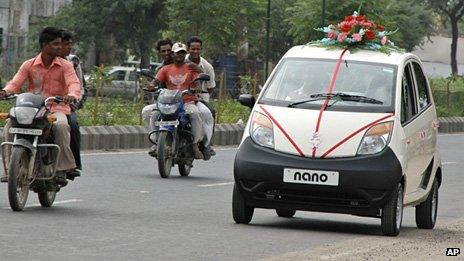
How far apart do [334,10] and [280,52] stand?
2908 centimetres

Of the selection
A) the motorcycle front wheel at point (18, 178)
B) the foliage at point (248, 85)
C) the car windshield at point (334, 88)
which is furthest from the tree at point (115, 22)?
the motorcycle front wheel at point (18, 178)

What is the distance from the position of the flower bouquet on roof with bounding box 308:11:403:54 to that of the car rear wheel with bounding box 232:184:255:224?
193 cm

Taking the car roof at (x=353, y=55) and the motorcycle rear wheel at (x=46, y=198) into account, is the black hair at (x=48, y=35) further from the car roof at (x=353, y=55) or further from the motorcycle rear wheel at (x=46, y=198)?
the car roof at (x=353, y=55)

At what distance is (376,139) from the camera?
12.9 meters

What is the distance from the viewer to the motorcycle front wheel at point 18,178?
13016mm

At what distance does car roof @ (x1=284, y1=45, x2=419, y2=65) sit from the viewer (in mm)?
13961

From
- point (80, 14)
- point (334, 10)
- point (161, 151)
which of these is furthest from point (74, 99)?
point (80, 14)

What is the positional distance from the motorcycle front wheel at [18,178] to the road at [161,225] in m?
0.12

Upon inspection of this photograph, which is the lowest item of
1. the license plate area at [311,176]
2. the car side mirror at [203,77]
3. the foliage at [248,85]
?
the foliage at [248,85]

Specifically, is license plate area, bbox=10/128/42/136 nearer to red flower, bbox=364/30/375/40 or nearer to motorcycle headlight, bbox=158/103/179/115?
red flower, bbox=364/30/375/40

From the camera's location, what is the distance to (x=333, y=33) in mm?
14344

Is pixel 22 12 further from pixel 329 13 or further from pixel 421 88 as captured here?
pixel 421 88

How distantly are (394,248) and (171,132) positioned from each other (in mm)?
8446

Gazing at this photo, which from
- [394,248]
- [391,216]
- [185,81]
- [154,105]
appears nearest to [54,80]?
[391,216]
